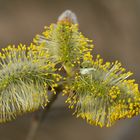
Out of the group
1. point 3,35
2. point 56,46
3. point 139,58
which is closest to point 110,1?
point 139,58

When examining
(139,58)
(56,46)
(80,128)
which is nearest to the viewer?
(56,46)

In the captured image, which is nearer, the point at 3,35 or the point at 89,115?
the point at 89,115

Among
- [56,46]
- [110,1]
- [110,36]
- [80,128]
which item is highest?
[110,1]

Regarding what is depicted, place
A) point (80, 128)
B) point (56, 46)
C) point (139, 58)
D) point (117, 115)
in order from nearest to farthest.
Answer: point (117, 115) < point (56, 46) < point (80, 128) < point (139, 58)

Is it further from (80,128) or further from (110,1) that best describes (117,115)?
(110,1)

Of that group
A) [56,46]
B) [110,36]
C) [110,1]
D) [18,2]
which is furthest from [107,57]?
[56,46]

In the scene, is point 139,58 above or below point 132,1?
below
